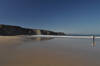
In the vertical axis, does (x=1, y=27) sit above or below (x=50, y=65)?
above

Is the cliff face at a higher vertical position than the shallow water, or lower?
higher

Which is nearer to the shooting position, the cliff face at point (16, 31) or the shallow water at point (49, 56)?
the shallow water at point (49, 56)

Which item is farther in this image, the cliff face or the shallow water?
the cliff face

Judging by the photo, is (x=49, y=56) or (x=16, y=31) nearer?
(x=49, y=56)

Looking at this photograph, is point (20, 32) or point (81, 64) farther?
point (20, 32)

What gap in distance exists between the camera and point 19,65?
8.64 ft

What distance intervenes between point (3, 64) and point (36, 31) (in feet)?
130

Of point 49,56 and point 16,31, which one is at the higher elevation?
point 16,31

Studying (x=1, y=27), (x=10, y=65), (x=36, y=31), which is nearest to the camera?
(x=10, y=65)

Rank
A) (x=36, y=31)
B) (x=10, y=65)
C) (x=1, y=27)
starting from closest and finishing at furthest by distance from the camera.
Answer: (x=10, y=65) < (x=1, y=27) < (x=36, y=31)

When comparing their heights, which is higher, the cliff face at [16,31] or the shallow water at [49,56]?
the cliff face at [16,31]

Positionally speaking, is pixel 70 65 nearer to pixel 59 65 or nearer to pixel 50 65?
pixel 59 65

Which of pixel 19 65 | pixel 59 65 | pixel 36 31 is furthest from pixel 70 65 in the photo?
pixel 36 31

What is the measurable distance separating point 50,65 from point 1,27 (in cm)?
4064
